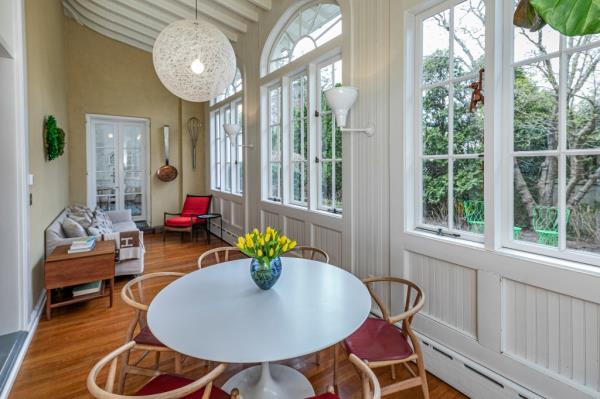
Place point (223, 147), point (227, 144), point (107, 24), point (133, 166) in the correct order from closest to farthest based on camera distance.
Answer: point (107, 24), point (227, 144), point (223, 147), point (133, 166)

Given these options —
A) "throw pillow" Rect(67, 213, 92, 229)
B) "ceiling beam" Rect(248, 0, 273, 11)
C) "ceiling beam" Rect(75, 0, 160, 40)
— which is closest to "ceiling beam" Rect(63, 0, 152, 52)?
"ceiling beam" Rect(75, 0, 160, 40)

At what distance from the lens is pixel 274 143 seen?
414cm

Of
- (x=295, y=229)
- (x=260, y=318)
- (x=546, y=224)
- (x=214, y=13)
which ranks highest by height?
(x=214, y=13)

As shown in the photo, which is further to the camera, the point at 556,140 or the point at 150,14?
the point at 150,14

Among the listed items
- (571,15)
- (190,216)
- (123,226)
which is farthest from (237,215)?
(571,15)

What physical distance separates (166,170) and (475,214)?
6.06 metres

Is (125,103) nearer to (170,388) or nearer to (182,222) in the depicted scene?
(182,222)

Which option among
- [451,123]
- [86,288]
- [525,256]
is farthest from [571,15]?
[86,288]

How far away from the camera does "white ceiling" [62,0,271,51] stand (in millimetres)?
4180

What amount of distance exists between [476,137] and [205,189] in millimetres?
5864

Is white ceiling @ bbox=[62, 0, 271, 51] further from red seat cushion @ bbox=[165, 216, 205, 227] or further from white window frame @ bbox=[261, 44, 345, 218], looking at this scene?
red seat cushion @ bbox=[165, 216, 205, 227]

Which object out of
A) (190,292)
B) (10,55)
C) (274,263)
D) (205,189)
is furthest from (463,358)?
(205,189)

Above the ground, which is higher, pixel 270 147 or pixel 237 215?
pixel 270 147

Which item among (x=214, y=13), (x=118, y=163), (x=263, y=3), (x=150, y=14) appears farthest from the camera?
(x=118, y=163)
